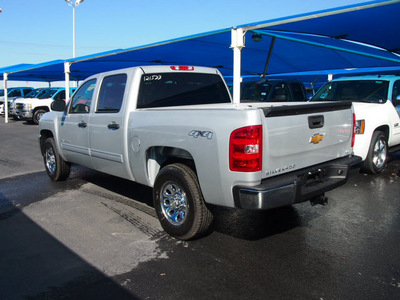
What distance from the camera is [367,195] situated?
5.50m

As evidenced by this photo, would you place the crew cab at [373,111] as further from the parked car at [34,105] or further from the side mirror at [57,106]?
Result: the parked car at [34,105]

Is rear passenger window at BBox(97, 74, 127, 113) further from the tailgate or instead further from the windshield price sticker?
the tailgate

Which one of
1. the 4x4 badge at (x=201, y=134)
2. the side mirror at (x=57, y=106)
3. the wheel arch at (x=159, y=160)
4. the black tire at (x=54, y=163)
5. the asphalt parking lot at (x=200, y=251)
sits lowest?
the asphalt parking lot at (x=200, y=251)

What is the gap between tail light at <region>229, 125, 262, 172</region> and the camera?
307 cm

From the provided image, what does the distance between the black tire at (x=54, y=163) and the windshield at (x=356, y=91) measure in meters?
5.48

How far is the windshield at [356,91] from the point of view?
7.24m

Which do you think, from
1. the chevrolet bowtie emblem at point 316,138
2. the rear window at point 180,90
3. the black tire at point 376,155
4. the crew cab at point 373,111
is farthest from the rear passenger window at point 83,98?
the black tire at point 376,155

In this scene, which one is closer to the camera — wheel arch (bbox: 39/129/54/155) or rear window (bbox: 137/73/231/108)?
rear window (bbox: 137/73/231/108)

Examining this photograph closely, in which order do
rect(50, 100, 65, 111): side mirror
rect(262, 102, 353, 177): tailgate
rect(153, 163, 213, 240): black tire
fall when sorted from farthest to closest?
rect(50, 100, 65, 111): side mirror
rect(153, 163, 213, 240): black tire
rect(262, 102, 353, 177): tailgate

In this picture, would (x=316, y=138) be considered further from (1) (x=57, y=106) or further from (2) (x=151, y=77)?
(1) (x=57, y=106)

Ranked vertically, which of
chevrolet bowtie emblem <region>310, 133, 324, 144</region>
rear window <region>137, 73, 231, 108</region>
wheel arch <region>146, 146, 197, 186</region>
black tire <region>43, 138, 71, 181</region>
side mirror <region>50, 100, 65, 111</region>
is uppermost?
rear window <region>137, 73, 231, 108</region>

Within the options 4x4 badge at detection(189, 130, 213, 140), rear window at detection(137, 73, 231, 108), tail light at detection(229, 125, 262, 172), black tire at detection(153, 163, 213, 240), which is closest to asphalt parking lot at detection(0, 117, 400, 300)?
black tire at detection(153, 163, 213, 240)

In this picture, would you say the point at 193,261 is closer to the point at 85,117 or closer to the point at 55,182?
the point at 85,117

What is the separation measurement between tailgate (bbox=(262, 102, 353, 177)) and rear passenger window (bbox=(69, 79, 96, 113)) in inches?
122
